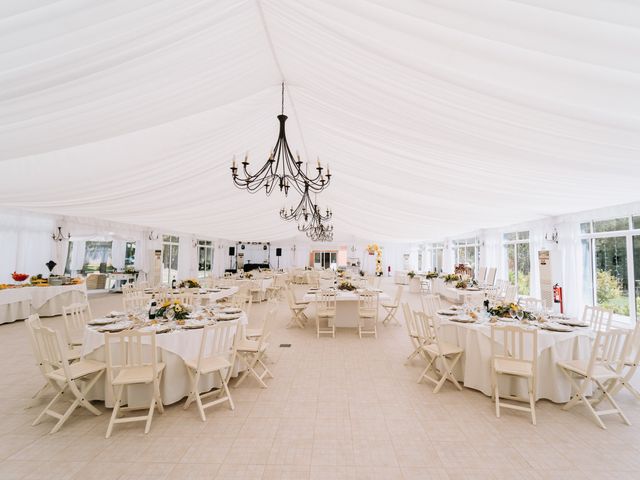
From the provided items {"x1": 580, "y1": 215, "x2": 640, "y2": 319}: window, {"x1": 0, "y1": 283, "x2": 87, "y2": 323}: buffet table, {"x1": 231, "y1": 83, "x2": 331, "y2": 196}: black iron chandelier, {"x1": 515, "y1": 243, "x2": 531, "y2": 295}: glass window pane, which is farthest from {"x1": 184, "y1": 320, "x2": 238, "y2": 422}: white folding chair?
{"x1": 515, "y1": 243, "x2": 531, "y2": 295}: glass window pane

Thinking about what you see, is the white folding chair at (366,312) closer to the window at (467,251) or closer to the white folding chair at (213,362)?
the white folding chair at (213,362)

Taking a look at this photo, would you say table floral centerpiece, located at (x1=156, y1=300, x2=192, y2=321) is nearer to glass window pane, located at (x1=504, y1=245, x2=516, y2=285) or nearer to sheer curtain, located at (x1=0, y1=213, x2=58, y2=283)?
sheer curtain, located at (x1=0, y1=213, x2=58, y2=283)

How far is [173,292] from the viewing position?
23.1 feet

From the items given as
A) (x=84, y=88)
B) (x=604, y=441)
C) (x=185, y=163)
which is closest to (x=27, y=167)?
(x=185, y=163)

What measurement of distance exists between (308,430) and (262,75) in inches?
156

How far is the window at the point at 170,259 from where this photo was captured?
603 inches

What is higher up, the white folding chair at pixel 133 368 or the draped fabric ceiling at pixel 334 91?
the draped fabric ceiling at pixel 334 91

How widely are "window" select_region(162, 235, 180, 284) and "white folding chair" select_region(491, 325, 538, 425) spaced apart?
49.6ft

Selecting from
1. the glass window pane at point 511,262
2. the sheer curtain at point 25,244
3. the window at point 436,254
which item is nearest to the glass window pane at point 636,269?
the glass window pane at point 511,262

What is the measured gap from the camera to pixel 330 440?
2.73 m

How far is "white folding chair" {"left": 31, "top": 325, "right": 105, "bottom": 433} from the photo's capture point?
2.86m

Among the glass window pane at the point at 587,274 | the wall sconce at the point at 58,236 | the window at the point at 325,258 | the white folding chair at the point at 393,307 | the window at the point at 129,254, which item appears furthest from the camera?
the window at the point at 325,258

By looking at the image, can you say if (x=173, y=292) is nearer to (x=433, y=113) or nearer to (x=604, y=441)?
(x=433, y=113)

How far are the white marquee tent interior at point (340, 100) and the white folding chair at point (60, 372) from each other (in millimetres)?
2058
